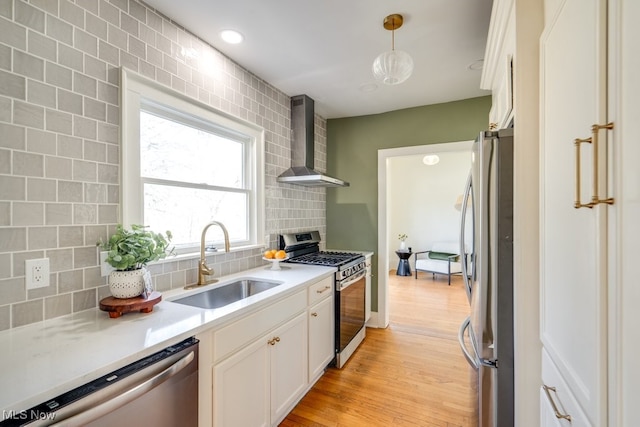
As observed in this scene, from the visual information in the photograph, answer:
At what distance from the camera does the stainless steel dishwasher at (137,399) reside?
2.50ft

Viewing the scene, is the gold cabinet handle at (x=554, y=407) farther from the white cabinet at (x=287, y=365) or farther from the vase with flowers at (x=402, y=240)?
the vase with flowers at (x=402, y=240)

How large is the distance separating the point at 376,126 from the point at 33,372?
348cm

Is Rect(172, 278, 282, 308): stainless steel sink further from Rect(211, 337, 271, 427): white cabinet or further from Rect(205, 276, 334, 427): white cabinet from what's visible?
Rect(211, 337, 271, 427): white cabinet

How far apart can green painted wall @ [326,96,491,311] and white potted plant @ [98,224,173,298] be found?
2.54 metres

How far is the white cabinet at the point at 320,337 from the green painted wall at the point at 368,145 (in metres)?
1.21

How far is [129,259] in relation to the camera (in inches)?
52.2

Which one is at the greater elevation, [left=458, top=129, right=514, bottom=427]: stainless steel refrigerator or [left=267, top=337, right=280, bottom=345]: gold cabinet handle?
[left=458, top=129, right=514, bottom=427]: stainless steel refrigerator

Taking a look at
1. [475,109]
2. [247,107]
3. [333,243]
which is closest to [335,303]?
[333,243]

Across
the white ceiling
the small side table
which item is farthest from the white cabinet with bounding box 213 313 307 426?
the small side table

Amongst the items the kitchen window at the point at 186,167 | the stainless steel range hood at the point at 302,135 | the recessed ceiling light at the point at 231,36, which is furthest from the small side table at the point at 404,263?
the recessed ceiling light at the point at 231,36

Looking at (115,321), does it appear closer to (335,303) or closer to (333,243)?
(335,303)

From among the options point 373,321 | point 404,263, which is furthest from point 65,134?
point 404,263

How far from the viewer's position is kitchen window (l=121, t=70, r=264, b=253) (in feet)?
5.20

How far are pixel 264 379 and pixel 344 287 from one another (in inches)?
44.0
